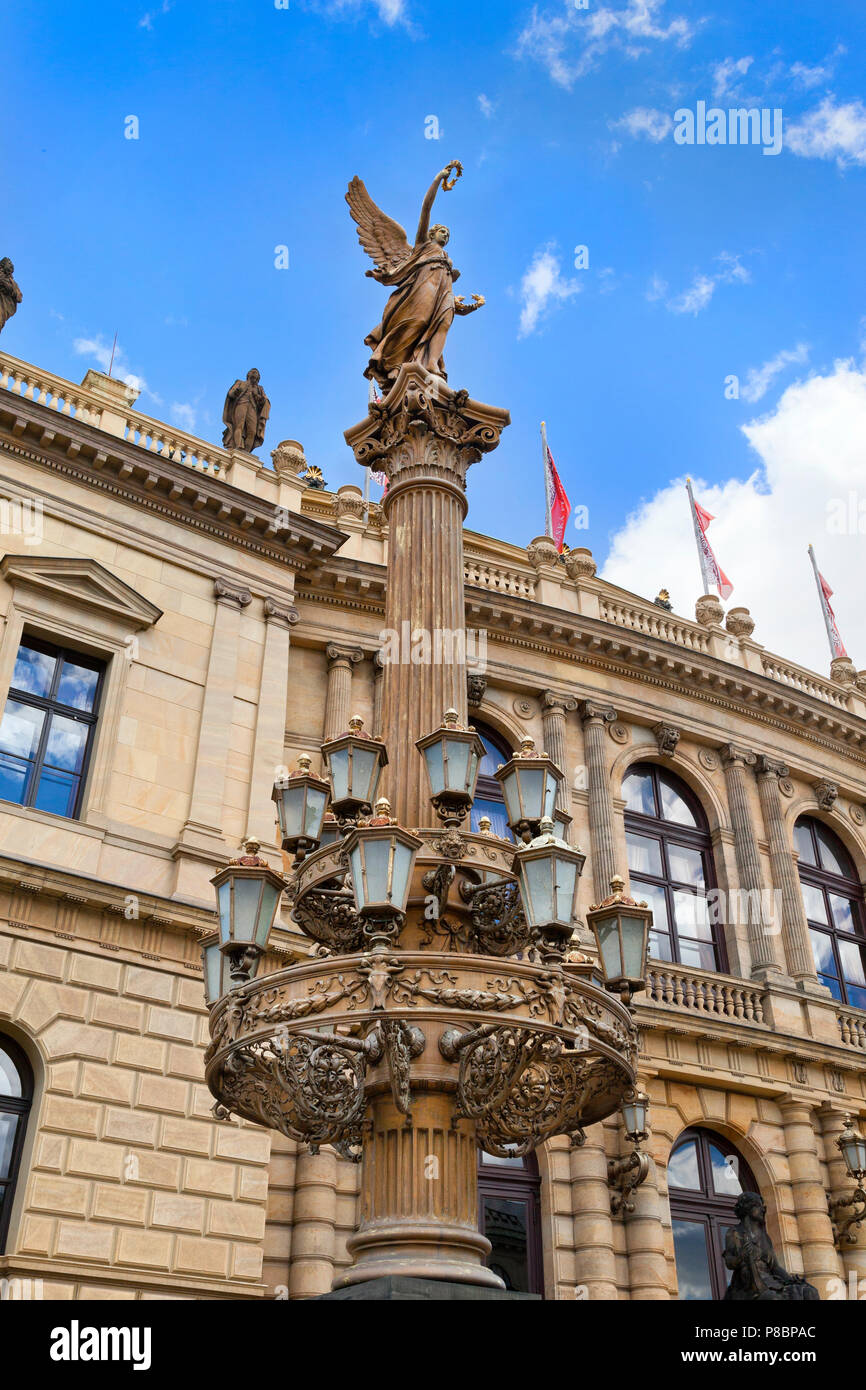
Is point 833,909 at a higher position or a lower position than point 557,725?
lower

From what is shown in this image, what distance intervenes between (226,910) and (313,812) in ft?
3.96

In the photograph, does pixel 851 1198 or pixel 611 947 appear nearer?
pixel 611 947

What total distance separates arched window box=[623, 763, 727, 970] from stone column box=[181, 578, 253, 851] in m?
8.56

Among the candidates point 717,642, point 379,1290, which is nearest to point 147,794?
point 379,1290

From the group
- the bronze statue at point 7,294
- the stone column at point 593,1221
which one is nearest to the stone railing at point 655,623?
the stone column at point 593,1221

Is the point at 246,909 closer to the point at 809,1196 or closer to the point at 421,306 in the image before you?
the point at 421,306

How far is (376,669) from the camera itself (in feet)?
71.3

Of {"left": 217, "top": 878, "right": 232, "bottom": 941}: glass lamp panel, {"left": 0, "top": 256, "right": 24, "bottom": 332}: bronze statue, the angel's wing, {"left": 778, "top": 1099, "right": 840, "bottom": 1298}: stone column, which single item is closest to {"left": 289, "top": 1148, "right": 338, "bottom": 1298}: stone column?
{"left": 778, "top": 1099, "right": 840, "bottom": 1298}: stone column

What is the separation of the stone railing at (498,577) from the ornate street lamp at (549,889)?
16558 mm

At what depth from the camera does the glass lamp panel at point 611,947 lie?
25.8 ft

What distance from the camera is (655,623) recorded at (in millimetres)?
25859

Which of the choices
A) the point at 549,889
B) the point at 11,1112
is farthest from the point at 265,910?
the point at 11,1112

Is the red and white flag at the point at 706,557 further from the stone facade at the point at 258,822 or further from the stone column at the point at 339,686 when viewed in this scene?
the stone column at the point at 339,686
